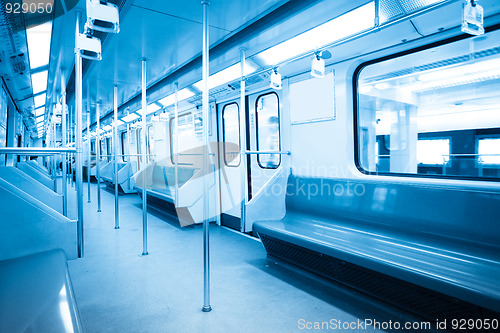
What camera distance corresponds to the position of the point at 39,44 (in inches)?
132

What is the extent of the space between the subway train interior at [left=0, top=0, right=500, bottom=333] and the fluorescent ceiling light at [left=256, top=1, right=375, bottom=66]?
17 mm

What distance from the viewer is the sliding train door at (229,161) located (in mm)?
5086

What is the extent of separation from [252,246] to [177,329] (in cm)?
201

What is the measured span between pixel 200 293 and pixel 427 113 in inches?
189

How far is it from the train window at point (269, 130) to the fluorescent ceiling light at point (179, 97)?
4.99ft

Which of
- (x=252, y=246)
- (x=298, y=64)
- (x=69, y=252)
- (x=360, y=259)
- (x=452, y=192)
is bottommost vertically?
(x=252, y=246)

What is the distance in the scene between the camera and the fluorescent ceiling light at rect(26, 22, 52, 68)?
117 inches

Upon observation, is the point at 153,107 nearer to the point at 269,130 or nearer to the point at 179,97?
the point at 179,97

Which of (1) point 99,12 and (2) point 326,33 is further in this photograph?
(2) point 326,33

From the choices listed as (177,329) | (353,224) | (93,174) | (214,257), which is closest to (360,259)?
(353,224)

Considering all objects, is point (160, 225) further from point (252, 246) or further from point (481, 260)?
point (481, 260)

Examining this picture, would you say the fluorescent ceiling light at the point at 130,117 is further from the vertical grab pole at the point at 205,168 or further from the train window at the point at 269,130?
the vertical grab pole at the point at 205,168

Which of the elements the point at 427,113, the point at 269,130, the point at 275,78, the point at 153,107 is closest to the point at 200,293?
the point at 275,78

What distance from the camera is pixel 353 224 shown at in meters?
2.93
